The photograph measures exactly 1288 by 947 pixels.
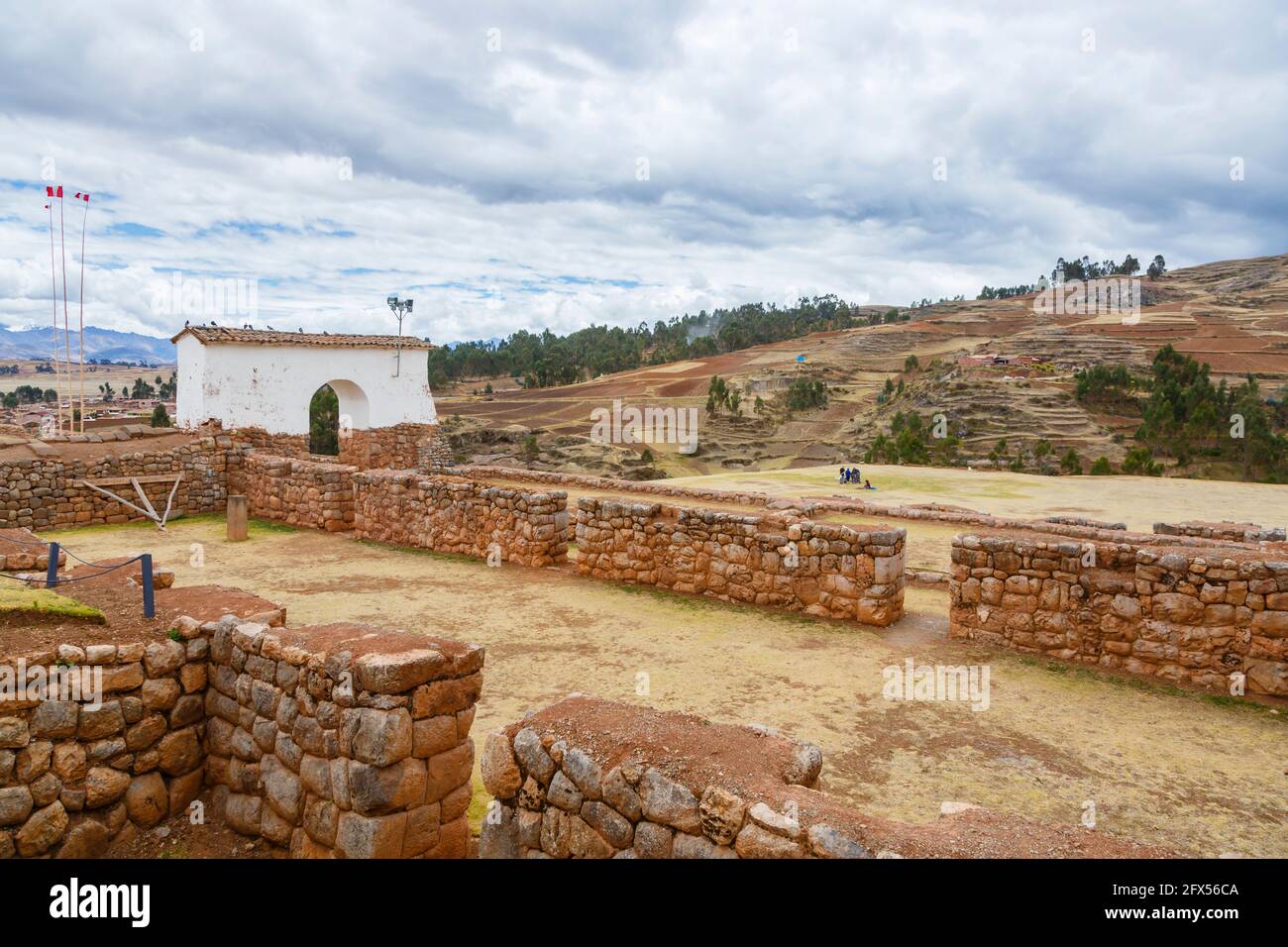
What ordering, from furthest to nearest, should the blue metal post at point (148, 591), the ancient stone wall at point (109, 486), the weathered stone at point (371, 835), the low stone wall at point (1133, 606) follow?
the ancient stone wall at point (109, 486) → the low stone wall at point (1133, 606) → the blue metal post at point (148, 591) → the weathered stone at point (371, 835)

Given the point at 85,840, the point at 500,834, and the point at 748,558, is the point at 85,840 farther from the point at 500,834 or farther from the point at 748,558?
the point at 748,558

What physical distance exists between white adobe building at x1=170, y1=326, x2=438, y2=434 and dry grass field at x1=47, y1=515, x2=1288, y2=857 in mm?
12130

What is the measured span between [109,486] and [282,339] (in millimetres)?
8183

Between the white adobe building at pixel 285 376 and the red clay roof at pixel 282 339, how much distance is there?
24 millimetres

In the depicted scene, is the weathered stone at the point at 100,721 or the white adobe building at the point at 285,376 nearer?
the weathered stone at the point at 100,721

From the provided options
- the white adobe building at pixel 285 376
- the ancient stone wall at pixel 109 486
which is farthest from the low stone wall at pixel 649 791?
the white adobe building at pixel 285 376

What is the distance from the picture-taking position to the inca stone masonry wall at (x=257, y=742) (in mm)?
3781

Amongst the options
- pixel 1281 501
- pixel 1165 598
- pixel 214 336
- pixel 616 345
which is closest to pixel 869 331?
pixel 616 345

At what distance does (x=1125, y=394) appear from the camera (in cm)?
5166

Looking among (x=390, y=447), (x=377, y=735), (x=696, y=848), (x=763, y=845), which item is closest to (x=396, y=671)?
(x=377, y=735)

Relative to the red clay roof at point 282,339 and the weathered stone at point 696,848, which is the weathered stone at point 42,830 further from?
the red clay roof at point 282,339

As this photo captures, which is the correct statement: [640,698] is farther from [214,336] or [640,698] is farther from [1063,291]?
[1063,291]

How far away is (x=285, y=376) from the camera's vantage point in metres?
22.7

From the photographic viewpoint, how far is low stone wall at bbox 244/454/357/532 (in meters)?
14.6
